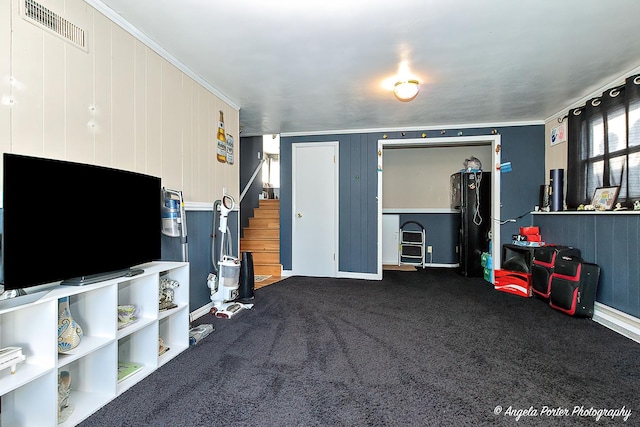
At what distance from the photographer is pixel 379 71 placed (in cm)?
283

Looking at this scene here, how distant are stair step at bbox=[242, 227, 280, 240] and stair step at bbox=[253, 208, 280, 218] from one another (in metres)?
0.38

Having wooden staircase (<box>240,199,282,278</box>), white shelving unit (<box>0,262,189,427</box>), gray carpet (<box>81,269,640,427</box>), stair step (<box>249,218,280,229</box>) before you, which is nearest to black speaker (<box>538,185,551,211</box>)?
gray carpet (<box>81,269,640,427</box>)

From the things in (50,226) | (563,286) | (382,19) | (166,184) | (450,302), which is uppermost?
(382,19)

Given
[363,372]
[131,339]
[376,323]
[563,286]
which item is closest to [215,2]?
[131,339]

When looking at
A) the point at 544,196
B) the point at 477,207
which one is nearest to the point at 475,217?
the point at 477,207

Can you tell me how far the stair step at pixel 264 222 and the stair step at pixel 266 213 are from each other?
0.33 feet

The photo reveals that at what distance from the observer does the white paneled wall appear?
154 cm

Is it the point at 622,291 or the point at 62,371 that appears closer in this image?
the point at 62,371

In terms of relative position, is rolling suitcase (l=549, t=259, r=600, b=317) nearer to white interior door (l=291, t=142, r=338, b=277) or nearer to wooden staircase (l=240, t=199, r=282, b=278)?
white interior door (l=291, t=142, r=338, b=277)

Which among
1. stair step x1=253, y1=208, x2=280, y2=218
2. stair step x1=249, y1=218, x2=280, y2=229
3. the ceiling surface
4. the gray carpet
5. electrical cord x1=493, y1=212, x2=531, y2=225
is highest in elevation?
the ceiling surface

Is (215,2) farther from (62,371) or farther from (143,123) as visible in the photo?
(62,371)

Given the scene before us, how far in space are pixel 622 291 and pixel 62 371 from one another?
4.09 metres

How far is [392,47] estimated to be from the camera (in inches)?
94.9

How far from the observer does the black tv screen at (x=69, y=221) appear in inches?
53.8
